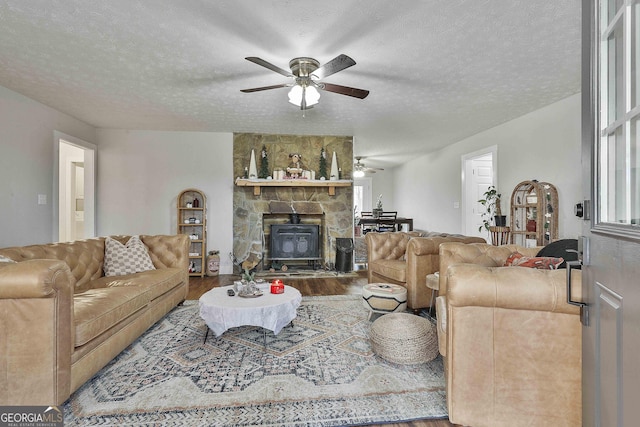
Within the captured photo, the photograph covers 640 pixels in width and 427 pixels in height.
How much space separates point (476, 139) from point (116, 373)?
580 cm

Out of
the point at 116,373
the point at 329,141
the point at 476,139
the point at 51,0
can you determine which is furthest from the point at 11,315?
the point at 476,139

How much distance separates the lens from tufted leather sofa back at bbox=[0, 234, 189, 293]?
2445 millimetres

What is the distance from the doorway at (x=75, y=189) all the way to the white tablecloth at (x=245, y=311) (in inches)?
131

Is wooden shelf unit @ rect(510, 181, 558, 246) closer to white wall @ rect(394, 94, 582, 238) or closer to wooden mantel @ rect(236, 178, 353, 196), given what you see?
white wall @ rect(394, 94, 582, 238)

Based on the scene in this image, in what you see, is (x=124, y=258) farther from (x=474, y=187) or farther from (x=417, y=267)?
(x=474, y=187)

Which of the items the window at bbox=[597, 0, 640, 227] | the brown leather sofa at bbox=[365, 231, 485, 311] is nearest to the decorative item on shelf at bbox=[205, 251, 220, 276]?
the brown leather sofa at bbox=[365, 231, 485, 311]

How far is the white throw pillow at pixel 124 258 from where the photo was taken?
305cm

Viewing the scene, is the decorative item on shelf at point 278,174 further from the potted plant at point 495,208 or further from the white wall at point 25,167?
the potted plant at point 495,208

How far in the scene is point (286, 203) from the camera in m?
5.49

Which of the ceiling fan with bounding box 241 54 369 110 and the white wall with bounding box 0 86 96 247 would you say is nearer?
the ceiling fan with bounding box 241 54 369 110

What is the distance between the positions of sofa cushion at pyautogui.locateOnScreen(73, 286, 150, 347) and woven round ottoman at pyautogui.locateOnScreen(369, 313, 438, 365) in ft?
6.09

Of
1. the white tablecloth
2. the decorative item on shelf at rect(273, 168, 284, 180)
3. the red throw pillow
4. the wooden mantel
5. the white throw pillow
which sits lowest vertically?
the white tablecloth

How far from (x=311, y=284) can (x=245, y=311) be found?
2.34 metres

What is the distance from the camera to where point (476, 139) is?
17.6 feet
